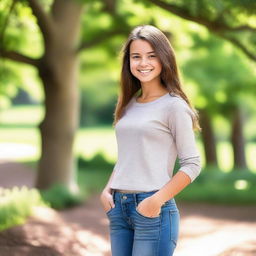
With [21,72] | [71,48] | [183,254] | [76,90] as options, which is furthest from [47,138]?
[183,254]

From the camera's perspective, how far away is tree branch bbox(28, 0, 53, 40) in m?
9.83

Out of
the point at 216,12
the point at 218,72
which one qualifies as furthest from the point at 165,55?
the point at 218,72

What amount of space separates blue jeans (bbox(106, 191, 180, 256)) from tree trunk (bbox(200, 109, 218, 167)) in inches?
576

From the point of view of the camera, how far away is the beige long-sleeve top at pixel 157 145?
2.98 m

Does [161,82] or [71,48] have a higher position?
[71,48]

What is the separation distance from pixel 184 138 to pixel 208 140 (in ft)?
50.5

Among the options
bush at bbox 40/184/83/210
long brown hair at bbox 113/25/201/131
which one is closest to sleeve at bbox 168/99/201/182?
long brown hair at bbox 113/25/201/131

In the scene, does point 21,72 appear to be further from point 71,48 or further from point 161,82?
point 161,82

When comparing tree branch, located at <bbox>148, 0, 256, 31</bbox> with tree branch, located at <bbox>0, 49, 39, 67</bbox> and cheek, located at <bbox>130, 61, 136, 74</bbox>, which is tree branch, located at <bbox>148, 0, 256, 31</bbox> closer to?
tree branch, located at <bbox>0, 49, 39, 67</bbox>

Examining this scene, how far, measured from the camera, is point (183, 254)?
686 centimetres

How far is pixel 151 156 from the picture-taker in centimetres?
304

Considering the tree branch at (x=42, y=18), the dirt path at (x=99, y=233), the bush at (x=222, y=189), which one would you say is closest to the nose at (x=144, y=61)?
the dirt path at (x=99, y=233)

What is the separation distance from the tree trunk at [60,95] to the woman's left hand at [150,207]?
8.25 metres

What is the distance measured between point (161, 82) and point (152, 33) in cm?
28
